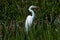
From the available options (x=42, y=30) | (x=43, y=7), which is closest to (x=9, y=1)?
(x=43, y=7)

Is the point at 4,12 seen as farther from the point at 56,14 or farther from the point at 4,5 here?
the point at 56,14

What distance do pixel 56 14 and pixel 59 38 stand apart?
109 inches

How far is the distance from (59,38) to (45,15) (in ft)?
9.23

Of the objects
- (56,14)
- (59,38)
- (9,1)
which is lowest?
(59,38)

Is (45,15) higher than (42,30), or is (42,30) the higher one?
(45,15)

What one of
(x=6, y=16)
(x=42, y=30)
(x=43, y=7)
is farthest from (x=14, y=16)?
(x=42, y=30)

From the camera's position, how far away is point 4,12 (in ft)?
16.7

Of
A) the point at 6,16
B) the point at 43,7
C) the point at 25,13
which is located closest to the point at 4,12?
the point at 6,16

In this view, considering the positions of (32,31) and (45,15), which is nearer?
(32,31)

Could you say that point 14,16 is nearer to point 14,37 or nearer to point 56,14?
point 56,14

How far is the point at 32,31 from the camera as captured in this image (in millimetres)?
2221

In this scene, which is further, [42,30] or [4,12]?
[4,12]

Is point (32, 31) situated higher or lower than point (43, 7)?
lower

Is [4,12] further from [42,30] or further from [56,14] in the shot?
[42,30]
